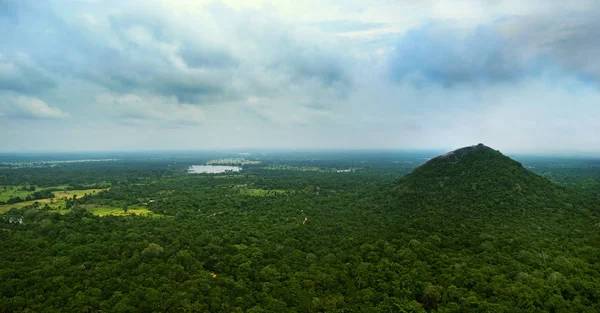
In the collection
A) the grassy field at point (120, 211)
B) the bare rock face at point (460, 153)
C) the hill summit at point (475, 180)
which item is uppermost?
the bare rock face at point (460, 153)

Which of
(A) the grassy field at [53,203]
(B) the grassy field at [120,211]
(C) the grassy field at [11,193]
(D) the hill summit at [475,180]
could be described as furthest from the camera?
(C) the grassy field at [11,193]

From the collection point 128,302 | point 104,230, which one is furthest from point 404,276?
point 104,230

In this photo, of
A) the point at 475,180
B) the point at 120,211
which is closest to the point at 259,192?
the point at 120,211

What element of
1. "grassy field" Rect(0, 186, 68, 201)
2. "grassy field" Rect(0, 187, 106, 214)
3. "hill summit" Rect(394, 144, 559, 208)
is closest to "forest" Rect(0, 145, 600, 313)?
"hill summit" Rect(394, 144, 559, 208)

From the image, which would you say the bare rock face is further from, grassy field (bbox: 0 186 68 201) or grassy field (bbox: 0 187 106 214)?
grassy field (bbox: 0 186 68 201)

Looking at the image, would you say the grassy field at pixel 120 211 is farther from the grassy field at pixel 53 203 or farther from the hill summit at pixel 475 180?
the hill summit at pixel 475 180

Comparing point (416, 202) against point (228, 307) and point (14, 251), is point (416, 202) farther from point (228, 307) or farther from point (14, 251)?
point (14, 251)

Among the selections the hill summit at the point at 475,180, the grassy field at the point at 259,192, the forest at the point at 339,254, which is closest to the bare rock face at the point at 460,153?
the hill summit at the point at 475,180

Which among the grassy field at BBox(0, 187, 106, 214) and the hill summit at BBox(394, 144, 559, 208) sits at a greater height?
the hill summit at BBox(394, 144, 559, 208)

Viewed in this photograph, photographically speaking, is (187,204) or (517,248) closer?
(517,248)
